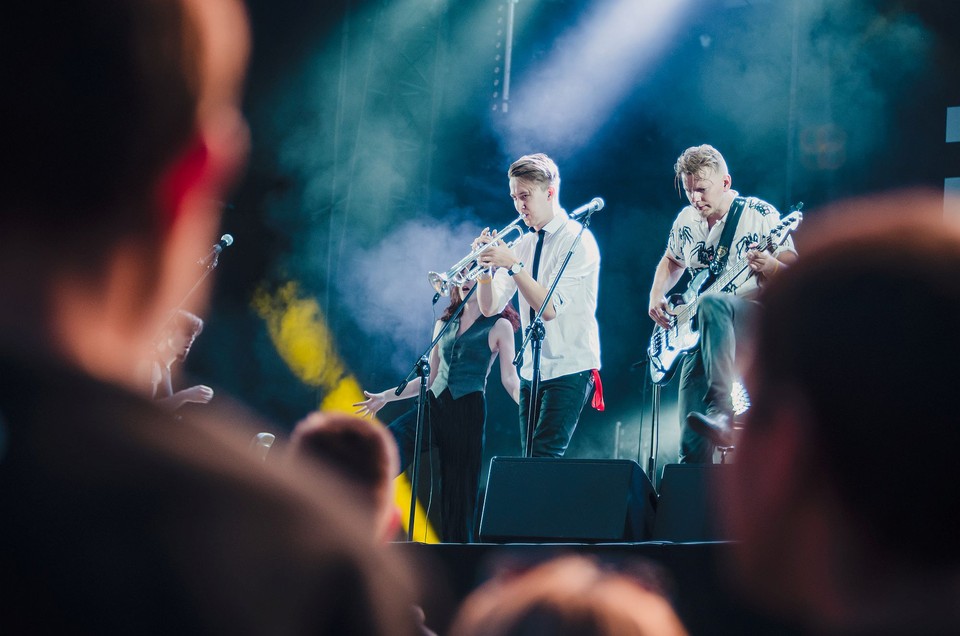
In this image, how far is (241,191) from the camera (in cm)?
825

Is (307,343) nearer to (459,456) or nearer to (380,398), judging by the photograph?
(380,398)

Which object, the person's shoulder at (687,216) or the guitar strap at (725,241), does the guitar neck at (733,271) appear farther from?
the person's shoulder at (687,216)

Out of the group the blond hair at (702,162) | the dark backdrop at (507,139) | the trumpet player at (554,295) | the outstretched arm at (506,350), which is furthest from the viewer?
the dark backdrop at (507,139)

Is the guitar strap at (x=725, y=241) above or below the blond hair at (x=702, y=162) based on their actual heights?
below

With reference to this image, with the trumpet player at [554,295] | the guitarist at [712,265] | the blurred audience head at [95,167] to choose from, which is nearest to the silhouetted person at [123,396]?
the blurred audience head at [95,167]

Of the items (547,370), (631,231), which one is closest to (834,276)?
(547,370)

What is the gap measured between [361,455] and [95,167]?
138 centimetres

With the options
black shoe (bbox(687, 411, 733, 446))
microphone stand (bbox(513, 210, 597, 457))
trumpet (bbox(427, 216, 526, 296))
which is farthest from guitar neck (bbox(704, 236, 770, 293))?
black shoe (bbox(687, 411, 733, 446))

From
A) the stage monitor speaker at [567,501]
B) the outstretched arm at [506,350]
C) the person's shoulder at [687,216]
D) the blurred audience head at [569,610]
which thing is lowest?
the blurred audience head at [569,610]

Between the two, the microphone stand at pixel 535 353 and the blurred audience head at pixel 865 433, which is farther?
the microphone stand at pixel 535 353

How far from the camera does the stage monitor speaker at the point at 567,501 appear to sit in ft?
11.8

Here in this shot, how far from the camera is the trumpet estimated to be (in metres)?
6.56

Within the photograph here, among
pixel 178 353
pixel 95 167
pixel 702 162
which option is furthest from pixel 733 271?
pixel 95 167

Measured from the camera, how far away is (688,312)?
593 centimetres
